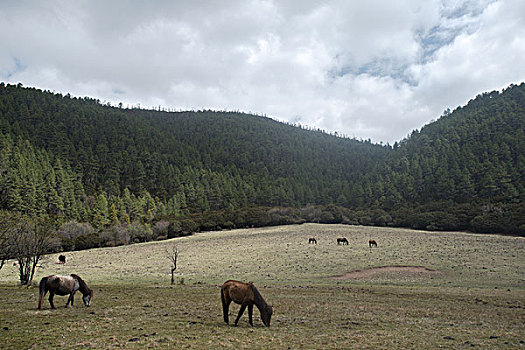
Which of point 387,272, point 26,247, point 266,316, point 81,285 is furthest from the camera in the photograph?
point 387,272

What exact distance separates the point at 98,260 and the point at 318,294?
41162 mm

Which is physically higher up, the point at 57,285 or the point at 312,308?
the point at 57,285

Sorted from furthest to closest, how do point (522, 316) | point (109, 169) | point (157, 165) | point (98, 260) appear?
point (157, 165) → point (109, 169) → point (98, 260) → point (522, 316)

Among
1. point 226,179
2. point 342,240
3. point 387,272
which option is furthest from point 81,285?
point 226,179

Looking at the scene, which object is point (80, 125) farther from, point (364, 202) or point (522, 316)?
point (522, 316)

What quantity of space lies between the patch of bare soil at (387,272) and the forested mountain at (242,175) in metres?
49.4

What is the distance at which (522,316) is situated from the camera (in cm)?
1537

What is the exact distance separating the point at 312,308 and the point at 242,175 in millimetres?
146811

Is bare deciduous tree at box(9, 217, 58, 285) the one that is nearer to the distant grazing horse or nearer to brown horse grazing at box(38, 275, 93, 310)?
brown horse grazing at box(38, 275, 93, 310)

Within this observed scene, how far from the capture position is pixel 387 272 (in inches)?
1325

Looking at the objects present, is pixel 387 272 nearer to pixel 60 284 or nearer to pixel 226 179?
pixel 60 284

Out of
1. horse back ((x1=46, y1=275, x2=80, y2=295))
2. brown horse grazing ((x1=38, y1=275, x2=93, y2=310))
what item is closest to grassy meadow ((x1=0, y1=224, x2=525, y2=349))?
brown horse grazing ((x1=38, y1=275, x2=93, y2=310))

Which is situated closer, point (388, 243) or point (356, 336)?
point (356, 336)

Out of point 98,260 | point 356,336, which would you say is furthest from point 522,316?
point 98,260
